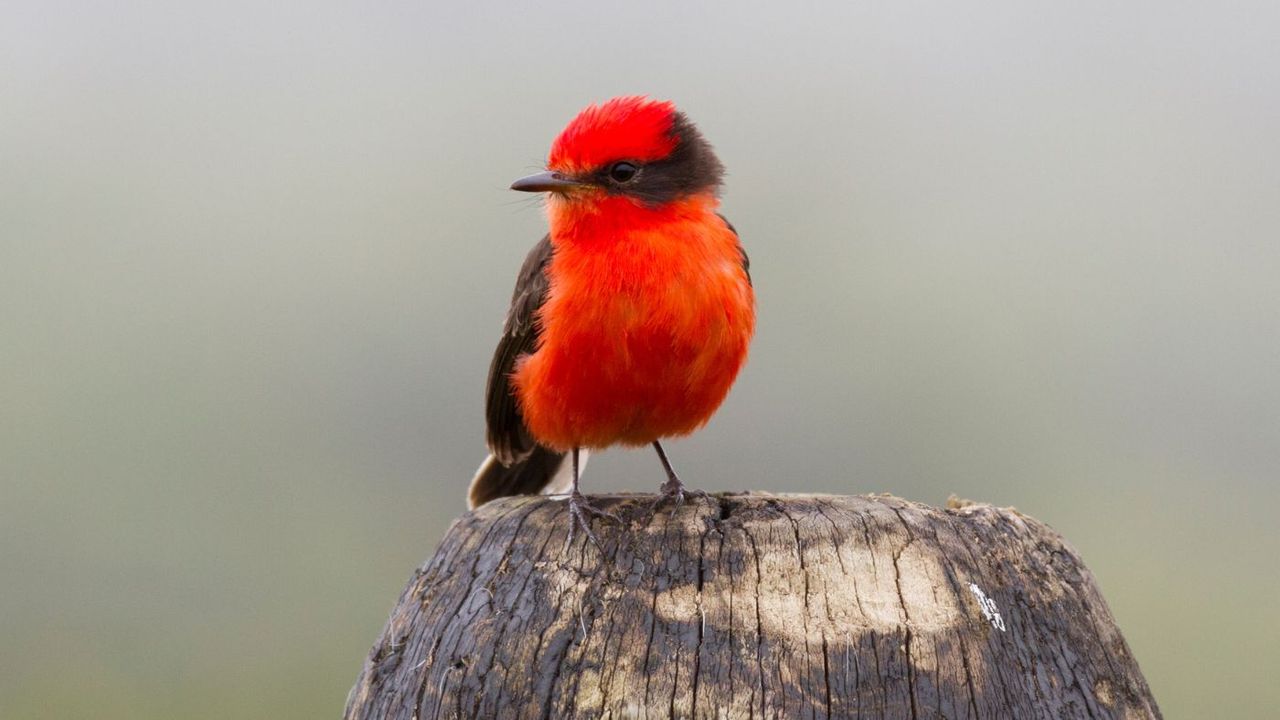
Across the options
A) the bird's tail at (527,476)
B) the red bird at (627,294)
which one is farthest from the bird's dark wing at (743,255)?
the bird's tail at (527,476)

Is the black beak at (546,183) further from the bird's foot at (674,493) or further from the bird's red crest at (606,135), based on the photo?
the bird's foot at (674,493)

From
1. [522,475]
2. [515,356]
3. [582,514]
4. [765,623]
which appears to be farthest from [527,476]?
[765,623]

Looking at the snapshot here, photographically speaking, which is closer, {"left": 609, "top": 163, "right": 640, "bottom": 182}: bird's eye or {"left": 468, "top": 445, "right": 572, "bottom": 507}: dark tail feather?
{"left": 609, "top": 163, "right": 640, "bottom": 182}: bird's eye

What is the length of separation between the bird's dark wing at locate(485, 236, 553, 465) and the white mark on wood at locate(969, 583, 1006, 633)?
7.66ft

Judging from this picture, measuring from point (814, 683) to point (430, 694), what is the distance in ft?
3.37

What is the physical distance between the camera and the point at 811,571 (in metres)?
3.25

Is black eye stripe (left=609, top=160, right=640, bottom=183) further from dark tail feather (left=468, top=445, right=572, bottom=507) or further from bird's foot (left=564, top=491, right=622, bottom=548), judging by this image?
bird's foot (left=564, top=491, right=622, bottom=548)

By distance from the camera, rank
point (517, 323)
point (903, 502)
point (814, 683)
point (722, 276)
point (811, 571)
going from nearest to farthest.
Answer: point (814, 683)
point (811, 571)
point (903, 502)
point (722, 276)
point (517, 323)

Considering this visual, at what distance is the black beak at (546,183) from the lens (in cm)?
497

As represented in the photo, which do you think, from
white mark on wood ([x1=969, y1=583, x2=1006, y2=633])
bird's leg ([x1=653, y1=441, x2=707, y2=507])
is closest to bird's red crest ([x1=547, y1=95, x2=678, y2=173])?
bird's leg ([x1=653, y1=441, x2=707, y2=507])

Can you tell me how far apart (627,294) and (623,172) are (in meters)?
0.59

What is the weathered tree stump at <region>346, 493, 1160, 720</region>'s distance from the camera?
305 centimetres

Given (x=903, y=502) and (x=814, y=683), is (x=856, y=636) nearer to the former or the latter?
(x=814, y=683)

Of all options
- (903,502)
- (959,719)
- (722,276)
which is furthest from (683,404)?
(959,719)
